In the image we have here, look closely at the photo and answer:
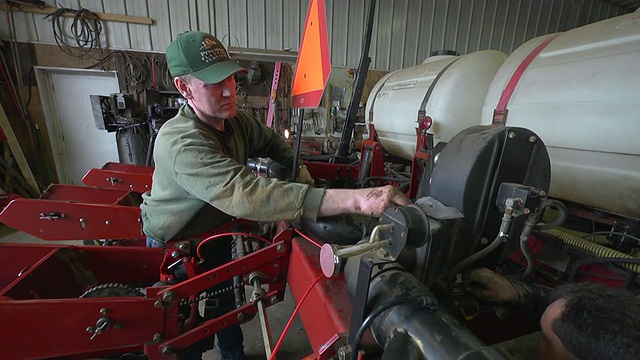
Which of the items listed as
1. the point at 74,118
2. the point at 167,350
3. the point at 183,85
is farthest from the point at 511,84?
the point at 74,118

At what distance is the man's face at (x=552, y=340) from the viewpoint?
0.49m

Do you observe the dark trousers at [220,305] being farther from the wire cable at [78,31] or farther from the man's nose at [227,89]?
the wire cable at [78,31]

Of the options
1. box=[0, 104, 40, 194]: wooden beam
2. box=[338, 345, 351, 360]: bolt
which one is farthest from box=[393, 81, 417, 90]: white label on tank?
box=[0, 104, 40, 194]: wooden beam

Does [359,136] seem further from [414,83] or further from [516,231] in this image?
[516,231]

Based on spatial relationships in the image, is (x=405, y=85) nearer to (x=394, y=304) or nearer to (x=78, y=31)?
(x=394, y=304)

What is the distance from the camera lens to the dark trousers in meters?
1.40

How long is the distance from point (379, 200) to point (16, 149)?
565cm

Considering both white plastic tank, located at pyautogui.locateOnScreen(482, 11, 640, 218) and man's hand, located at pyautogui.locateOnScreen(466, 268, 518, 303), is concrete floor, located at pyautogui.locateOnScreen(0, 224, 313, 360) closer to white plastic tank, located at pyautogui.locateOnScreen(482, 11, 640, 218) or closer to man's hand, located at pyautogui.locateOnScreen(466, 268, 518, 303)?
man's hand, located at pyautogui.locateOnScreen(466, 268, 518, 303)

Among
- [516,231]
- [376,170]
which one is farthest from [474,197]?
[376,170]

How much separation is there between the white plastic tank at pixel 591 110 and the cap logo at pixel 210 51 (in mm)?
1583

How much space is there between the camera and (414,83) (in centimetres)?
269

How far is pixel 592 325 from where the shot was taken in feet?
1.48

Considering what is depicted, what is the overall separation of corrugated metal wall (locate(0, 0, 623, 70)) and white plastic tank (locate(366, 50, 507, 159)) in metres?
3.07

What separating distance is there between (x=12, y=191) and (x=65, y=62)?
2.12 metres
